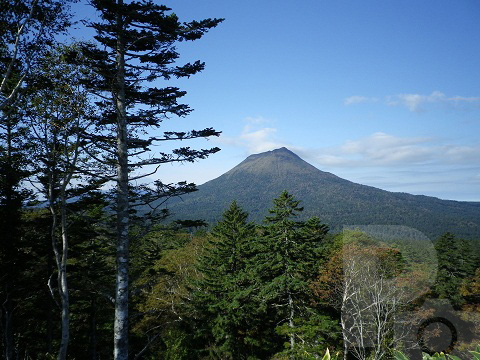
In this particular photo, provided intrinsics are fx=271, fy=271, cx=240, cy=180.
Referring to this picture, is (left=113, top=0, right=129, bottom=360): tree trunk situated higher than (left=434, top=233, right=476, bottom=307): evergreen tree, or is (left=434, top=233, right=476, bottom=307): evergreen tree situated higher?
(left=113, top=0, right=129, bottom=360): tree trunk

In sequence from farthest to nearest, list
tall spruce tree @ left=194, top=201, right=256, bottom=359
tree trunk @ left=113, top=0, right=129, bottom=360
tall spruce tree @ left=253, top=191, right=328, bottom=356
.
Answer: tall spruce tree @ left=194, top=201, right=256, bottom=359 < tall spruce tree @ left=253, top=191, right=328, bottom=356 < tree trunk @ left=113, top=0, right=129, bottom=360

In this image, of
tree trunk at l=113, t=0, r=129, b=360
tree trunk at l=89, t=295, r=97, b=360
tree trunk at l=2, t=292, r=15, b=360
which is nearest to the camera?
tree trunk at l=113, t=0, r=129, b=360

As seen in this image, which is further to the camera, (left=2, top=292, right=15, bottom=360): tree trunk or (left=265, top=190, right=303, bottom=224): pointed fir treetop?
(left=265, top=190, right=303, bottom=224): pointed fir treetop

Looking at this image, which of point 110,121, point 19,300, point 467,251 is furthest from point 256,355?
point 467,251

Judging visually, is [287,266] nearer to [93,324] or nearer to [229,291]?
[229,291]

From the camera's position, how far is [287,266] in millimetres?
17047

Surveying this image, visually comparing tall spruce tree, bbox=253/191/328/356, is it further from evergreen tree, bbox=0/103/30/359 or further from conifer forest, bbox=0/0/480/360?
evergreen tree, bbox=0/103/30/359

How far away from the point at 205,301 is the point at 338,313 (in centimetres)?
1008

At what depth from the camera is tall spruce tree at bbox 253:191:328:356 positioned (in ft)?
54.7

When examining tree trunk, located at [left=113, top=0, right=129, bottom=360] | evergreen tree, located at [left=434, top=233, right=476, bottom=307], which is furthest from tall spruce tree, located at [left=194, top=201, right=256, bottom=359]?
evergreen tree, located at [left=434, top=233, right=476, bottom=307]

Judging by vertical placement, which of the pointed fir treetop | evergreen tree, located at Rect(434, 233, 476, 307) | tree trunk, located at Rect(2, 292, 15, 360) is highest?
the pointed fir treetop

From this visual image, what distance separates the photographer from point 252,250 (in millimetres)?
19844

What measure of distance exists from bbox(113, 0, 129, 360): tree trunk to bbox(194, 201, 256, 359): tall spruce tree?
1218cm

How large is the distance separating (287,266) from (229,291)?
5.00 m
